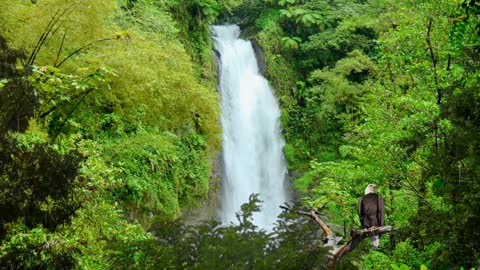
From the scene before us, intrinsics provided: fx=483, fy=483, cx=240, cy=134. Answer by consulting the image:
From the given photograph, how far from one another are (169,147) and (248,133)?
32.7ft

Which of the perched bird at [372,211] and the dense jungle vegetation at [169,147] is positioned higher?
the dense jungle vegetation at [169,147]

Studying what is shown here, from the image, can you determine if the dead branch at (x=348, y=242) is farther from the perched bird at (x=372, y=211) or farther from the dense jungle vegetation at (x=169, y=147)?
the perched bird at (x=372, y=211)

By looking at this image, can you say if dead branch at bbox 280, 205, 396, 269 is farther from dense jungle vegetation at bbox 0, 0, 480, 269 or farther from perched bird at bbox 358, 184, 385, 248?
perched bird at bbox 358, 184, 385, 248

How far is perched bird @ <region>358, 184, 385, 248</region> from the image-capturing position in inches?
252

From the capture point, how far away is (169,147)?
11.1 meters

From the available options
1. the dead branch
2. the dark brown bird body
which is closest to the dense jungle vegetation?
the dead branch

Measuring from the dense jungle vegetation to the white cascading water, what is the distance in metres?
2.05

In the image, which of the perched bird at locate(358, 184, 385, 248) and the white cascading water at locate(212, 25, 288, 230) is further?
the white cascading water at locate(212, 25, 288, 230)

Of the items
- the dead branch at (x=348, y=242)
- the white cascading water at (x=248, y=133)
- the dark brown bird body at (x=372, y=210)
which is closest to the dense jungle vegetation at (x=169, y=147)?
the dead branch at (x=348, y=242)

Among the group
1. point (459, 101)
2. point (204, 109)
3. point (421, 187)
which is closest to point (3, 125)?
point (459, 101)

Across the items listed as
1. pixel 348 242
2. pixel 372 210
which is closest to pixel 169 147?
pixel 372 210

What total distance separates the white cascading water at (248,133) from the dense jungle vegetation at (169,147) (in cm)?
205

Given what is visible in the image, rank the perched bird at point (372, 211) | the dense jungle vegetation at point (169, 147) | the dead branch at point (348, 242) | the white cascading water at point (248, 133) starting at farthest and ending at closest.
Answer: the white cascading water at point (248, 133)
the perched bird at point (372, 211)
the dead branch at point (348, 242)
the dense jungle vegetation at point (169, 147)

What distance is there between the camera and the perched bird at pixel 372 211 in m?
6.41
